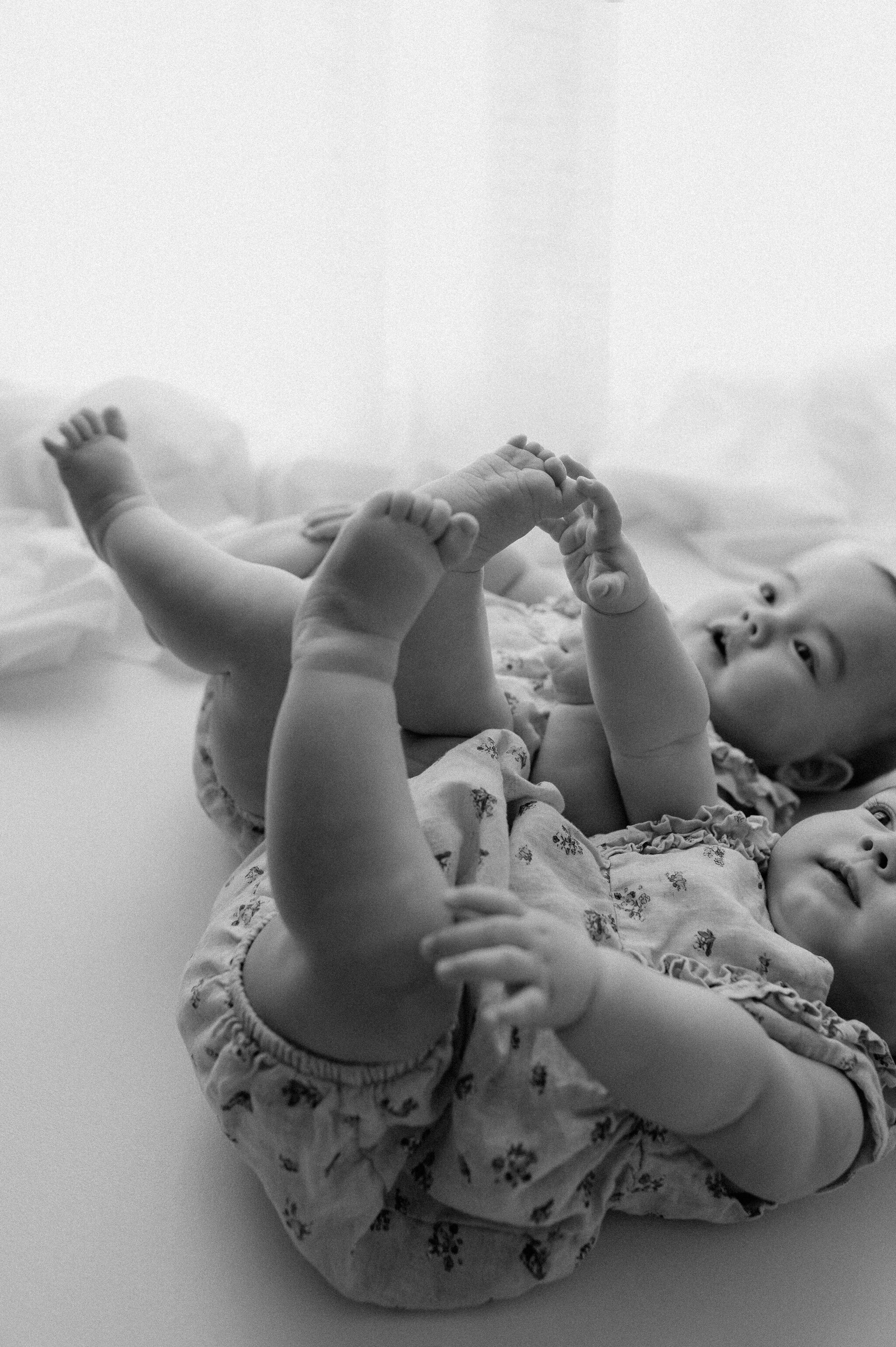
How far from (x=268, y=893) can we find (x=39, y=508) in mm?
792

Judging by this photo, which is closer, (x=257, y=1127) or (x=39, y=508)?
(x=257, y=1127)

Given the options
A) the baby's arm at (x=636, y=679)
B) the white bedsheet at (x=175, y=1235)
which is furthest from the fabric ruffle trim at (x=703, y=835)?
the white bedsheet at (x=175, y=1235)

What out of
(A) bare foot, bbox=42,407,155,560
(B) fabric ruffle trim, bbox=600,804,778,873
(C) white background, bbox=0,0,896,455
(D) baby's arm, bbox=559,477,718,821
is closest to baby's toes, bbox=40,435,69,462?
(A) bare foot, bbox=42,407,155,560

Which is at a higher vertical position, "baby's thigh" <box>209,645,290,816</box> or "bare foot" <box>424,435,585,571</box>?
"bare foot" <box>424,435,585,571</box>

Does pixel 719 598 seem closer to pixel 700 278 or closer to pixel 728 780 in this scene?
pixel 728 780

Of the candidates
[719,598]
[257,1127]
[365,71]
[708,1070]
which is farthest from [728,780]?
[365,71]

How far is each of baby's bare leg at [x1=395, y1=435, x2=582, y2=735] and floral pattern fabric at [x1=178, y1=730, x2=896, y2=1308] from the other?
10cm

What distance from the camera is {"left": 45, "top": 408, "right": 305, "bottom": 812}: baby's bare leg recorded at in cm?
93

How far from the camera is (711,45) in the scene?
1709 mm

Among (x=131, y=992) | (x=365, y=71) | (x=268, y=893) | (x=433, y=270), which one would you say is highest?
(x=365, y=71)

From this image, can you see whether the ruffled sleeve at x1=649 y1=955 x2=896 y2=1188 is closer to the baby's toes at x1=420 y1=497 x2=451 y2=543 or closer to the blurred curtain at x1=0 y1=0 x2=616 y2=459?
the baby's toes at x1=420 y1=497 x2=451 y2=543

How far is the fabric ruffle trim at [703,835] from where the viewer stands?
0.96 m

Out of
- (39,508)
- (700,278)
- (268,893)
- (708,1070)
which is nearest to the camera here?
Answer: (708,1070)

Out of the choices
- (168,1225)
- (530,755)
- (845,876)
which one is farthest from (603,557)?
(168,1225)
